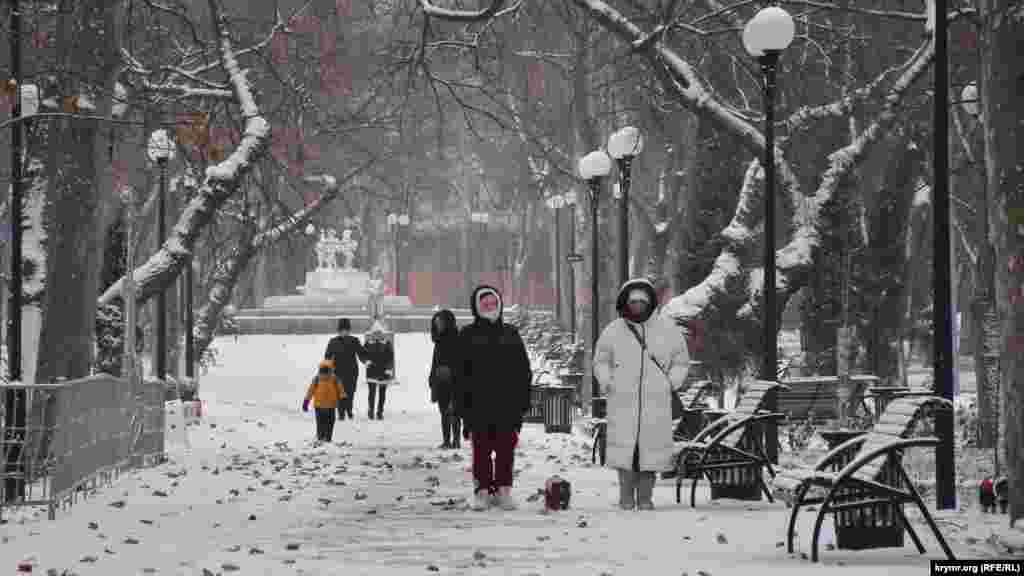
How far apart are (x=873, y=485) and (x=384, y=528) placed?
12.6 ft

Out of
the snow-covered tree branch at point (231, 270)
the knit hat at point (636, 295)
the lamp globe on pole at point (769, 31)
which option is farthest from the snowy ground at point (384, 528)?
the snow-covered tree branch at point (231, 270)

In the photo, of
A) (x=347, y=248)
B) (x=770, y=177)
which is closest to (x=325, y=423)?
(x=770, y=177)

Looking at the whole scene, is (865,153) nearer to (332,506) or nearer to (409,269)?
(332,506)

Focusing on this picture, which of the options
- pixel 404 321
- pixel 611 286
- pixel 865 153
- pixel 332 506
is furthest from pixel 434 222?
pixel 332 506

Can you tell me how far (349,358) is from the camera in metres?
29.0

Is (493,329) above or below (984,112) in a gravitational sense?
below

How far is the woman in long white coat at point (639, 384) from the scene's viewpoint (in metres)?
13.1

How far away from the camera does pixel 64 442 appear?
45.2 ft

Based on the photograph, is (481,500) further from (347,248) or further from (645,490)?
(347,248)

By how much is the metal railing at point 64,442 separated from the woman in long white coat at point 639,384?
4.30m

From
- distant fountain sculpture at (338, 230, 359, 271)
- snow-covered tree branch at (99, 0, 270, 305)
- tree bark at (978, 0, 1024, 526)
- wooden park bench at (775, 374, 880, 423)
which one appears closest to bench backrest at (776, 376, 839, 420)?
wooden park bench at (775, 374, 880, 423)

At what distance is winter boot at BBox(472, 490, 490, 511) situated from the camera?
13.6 m

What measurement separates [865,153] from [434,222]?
240 ft

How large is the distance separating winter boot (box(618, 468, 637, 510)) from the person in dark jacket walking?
3.10 ft
